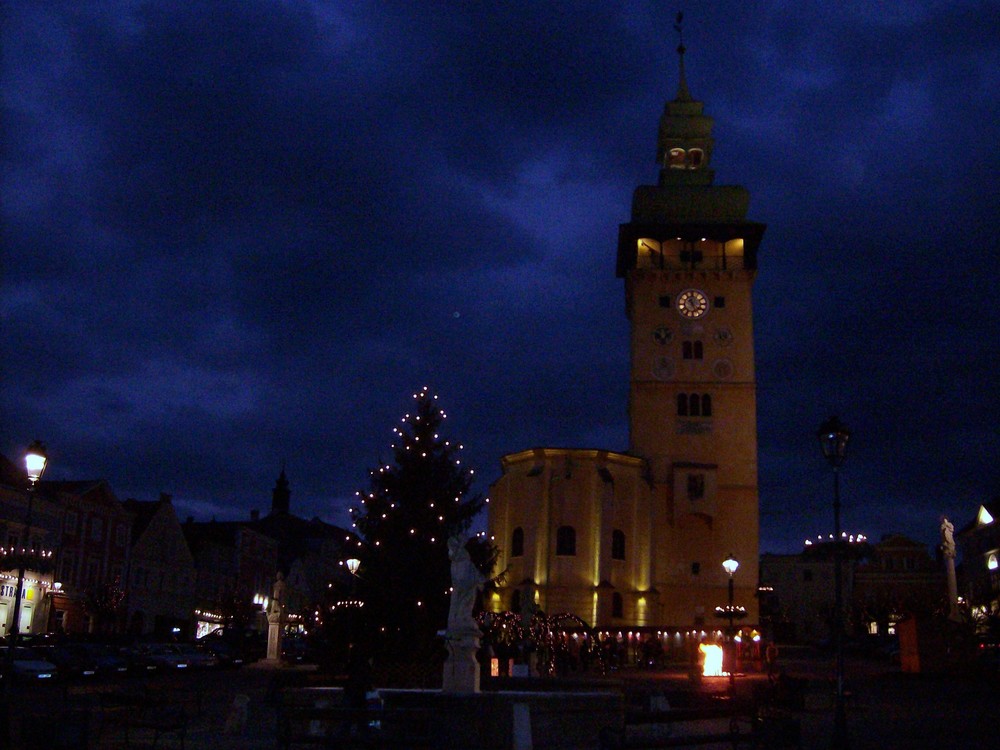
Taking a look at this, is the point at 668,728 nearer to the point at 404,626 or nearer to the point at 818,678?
the point at 404,626

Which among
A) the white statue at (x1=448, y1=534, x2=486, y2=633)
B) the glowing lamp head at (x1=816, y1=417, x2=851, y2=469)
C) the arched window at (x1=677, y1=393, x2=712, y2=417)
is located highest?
the arched window at (x1=677, y1=393, x2=712, y2=417)

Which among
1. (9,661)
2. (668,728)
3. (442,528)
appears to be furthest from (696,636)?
(9,661)

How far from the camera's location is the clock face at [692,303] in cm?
6994

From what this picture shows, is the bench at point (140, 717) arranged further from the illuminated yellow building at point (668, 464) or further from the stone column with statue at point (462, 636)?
the illuminated yellow building at point (668, 464)

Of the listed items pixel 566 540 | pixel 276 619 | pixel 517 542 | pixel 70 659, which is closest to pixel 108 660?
pixel 70 659

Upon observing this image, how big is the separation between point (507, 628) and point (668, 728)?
89.3ft

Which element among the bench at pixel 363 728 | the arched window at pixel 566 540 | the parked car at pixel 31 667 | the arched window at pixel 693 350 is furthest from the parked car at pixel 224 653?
the bench at pixel 363 728

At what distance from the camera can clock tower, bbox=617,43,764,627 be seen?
65375 mm

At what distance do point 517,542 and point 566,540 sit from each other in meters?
3.07

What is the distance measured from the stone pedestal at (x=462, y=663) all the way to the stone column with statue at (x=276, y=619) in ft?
97.8

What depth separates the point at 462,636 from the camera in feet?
61.1

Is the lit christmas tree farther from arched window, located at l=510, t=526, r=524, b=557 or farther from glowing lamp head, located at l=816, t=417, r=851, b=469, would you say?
arched window, located at l=510, t=526, r=524, b=557

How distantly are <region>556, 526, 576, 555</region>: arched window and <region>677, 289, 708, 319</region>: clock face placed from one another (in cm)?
1815

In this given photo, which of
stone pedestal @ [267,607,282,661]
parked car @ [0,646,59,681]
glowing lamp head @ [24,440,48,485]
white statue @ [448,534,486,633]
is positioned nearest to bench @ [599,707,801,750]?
white statue @ [448,534,486,633]
